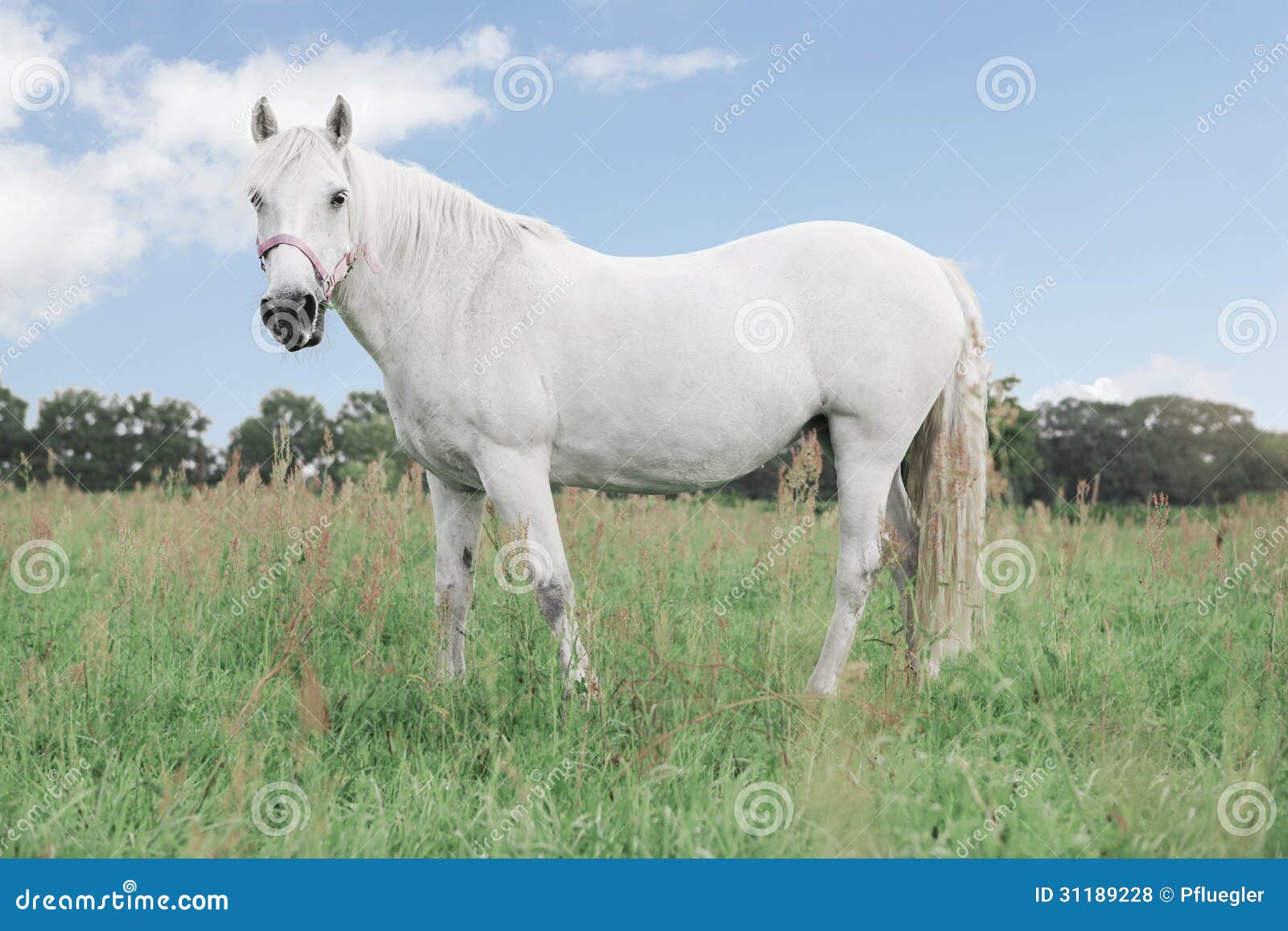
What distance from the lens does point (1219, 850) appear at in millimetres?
2359

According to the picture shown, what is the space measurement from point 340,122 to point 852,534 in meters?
2.96

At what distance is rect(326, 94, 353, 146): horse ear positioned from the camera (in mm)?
3486

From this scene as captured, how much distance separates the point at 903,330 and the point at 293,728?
10.6 feet

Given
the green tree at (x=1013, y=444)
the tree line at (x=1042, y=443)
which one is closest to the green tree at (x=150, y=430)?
the tree line at (x=1042, y=443)

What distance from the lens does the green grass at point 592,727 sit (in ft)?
8.04

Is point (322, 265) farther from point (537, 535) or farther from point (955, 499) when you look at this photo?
point (955, 499)

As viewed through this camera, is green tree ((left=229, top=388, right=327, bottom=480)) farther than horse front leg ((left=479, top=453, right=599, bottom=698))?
Yes

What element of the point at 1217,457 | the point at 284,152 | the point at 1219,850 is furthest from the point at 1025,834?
the point at 1217,457

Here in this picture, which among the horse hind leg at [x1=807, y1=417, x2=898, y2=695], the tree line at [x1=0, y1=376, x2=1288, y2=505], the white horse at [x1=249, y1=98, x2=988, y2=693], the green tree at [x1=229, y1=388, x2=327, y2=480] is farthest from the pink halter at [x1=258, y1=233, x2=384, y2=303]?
the green tree at [x1=229, y1=388, x2=327, y2=480]

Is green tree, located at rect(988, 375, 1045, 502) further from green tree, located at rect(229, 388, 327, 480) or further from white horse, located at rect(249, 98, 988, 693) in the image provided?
green tree, located at rect(229, 388, 327, 480)

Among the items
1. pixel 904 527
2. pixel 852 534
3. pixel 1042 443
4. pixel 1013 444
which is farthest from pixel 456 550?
pixel 1042 443

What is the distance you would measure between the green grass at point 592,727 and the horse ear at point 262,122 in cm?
180

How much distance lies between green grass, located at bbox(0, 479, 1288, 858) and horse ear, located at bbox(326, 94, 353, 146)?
1.73m

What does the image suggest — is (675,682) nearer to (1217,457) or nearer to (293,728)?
(293,728)
